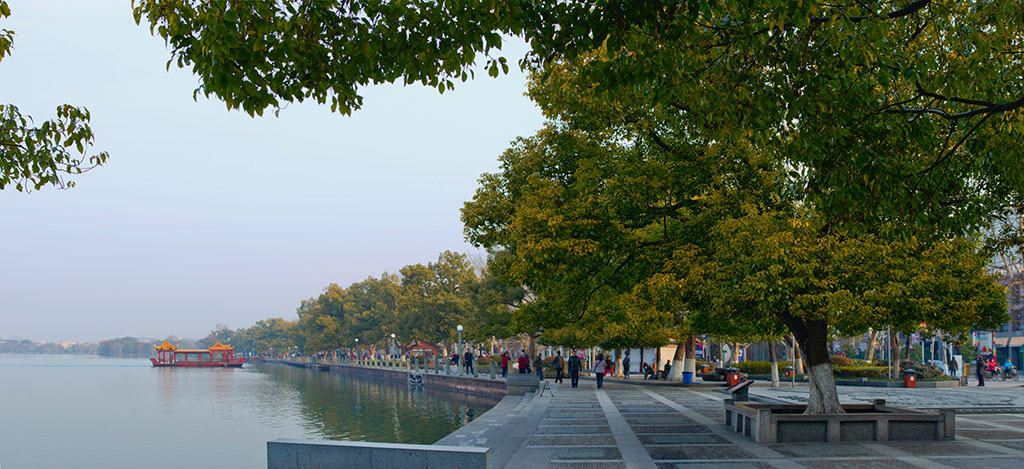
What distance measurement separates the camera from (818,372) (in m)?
14.8

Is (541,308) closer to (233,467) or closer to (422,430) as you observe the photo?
(422,430)

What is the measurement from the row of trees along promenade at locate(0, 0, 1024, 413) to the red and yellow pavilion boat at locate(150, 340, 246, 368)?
459ft

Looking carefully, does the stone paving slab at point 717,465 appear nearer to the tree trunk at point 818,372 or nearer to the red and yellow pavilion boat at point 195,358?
the tree trunk at point 818,372

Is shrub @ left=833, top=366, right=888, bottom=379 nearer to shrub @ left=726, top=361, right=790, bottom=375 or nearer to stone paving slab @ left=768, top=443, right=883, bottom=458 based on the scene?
shrub @ left=726, top=361, right=790, bottom=375

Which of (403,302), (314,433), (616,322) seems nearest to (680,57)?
(314,433)

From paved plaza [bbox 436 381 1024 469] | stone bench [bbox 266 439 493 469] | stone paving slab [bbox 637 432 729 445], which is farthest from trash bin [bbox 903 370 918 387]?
stone bench [bbox 266 439 493 469]

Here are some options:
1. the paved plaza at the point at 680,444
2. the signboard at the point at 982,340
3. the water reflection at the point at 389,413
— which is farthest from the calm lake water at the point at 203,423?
the signboard at the point at 982,340

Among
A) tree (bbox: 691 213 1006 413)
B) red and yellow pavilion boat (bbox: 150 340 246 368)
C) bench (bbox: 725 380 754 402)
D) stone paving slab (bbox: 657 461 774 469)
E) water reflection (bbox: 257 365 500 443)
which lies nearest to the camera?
stone paving slab (bbox: 657 461 774 469)

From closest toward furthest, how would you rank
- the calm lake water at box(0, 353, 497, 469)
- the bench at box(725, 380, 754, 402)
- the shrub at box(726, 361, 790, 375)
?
the bench at box(725, 380, 754, 402), the calm lake water at box(0, 353, 497, 469), the shrub at box(726, 361, 790, 375)

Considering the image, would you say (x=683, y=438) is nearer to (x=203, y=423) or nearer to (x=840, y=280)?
(x=840, y=280)

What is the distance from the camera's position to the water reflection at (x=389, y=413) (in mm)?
28797

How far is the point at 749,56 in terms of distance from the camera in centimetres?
855

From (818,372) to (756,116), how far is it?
7956mm

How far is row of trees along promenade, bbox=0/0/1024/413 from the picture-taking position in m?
7.40
